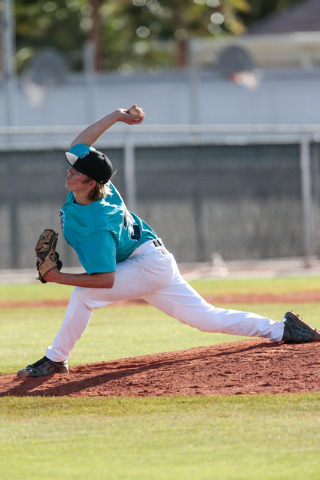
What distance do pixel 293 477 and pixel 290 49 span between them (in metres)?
22.9

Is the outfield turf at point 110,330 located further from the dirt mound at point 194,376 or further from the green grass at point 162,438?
the green grass at point 162,438

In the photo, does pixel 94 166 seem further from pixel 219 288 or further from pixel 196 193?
pixel 196 193

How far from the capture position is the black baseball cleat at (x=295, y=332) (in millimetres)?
5527

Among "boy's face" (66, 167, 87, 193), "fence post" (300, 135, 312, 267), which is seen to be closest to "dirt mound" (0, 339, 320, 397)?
"boy's face" (66, 167, 87, 193)

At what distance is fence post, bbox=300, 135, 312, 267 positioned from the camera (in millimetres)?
13008

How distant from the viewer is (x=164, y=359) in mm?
5484

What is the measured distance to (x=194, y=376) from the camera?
4.85 meters

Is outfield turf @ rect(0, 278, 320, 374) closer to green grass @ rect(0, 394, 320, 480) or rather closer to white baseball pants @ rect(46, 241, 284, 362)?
white baseball pants @ rect(46, 241, 284, 362)

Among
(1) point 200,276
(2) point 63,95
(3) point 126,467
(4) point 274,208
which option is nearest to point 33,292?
(1) point 200,276

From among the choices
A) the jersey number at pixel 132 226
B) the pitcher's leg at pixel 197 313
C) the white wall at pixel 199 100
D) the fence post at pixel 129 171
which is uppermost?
the white wall at pixel 199 100

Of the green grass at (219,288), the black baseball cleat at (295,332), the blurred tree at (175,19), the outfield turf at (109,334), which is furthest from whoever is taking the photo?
the blurred tree at (175,19)

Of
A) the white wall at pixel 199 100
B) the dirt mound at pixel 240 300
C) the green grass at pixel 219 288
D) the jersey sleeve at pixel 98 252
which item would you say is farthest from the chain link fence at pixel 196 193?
the jersey sleeve at pixel 98 252

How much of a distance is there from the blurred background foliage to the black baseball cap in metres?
24.7

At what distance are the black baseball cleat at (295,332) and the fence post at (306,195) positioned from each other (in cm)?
756
